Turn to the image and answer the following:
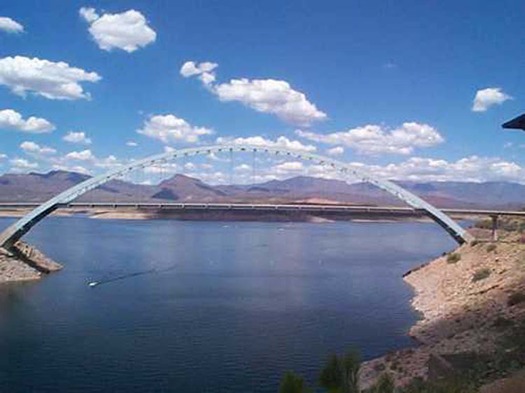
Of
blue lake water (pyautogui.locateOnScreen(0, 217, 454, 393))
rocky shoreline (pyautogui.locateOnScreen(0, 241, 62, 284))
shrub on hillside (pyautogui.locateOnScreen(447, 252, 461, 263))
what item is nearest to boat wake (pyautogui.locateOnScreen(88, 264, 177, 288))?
blue lake water (pyautogui.locateOnScreen(0, 217, 454, 393))

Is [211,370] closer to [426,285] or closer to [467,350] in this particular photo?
[467,350]

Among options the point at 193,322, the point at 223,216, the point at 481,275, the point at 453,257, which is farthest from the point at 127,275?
the point at 223,216

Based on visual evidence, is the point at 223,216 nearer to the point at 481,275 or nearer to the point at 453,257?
the point at 453,257

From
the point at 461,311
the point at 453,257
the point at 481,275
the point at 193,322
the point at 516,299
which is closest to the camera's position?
the point at 516,299

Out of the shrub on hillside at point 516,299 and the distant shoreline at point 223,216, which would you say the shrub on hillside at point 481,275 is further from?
the distant shoreline at point 223,216

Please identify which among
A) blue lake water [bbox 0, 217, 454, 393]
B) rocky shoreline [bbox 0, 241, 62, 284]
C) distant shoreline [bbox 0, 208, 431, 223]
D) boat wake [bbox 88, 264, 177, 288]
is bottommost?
blue lake water [bbox 0, 217, 454, 393]

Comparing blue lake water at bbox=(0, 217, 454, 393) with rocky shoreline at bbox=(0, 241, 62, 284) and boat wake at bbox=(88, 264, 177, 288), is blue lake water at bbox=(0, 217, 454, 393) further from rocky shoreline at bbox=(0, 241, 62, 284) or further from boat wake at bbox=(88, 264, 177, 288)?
rocky shoreline at bbox=(0, 241, 62, 284)

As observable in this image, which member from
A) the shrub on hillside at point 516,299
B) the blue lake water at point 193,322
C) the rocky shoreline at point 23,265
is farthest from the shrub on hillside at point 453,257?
the rocky shoreline at point 23,265
